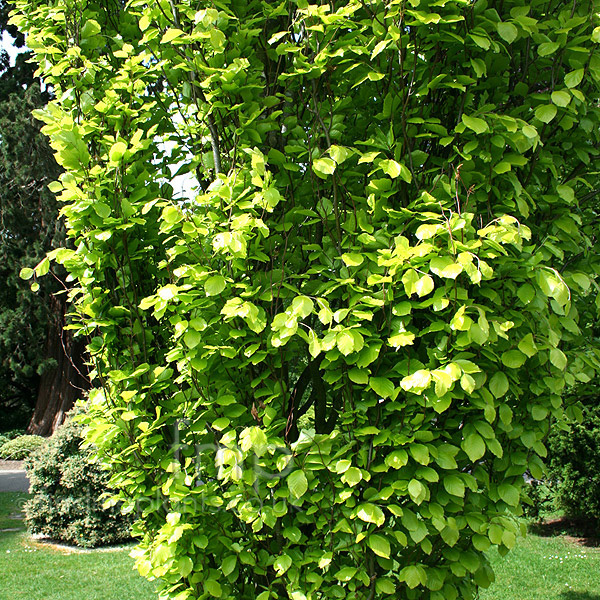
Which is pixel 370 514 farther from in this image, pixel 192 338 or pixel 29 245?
pixel 29 245

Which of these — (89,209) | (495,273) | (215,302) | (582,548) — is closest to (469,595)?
(495,273)

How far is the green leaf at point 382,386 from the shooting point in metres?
1.95

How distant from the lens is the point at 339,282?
2051mm

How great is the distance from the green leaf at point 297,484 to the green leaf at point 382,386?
0.38m

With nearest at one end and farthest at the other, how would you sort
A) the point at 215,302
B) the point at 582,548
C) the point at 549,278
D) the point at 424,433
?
the point at 549,278 → the point at 424,433 → the point at 215,302 → the point at 582,548

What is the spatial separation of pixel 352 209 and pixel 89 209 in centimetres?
100

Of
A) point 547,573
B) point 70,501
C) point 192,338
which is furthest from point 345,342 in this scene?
point 70,501

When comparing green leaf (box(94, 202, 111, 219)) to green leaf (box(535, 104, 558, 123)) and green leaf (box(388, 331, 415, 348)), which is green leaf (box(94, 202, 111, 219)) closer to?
green leaf (box(388, 331, 415, 348))

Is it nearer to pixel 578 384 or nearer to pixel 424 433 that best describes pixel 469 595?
pixel 424 433

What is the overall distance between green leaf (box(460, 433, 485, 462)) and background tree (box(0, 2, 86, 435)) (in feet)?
45.1

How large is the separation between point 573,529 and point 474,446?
6.95 metres

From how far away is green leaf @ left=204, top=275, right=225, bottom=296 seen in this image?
1941 millimetres

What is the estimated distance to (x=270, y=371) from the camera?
7.09 ft

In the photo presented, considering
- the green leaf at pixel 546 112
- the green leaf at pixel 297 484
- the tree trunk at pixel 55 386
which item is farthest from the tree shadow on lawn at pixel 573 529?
the tree trunk at pixel 55 386
